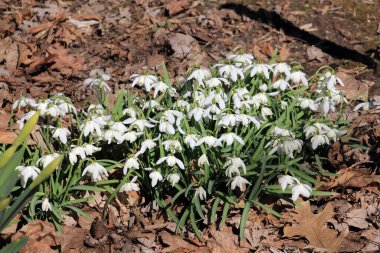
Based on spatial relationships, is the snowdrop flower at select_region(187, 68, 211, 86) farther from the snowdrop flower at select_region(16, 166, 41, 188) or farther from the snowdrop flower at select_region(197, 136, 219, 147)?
the snowdrop flower at select_region(16, 166, 41, 188)

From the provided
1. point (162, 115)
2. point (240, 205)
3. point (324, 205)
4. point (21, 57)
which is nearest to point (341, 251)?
point (324, 205)

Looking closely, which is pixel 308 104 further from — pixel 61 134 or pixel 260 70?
pixel 61 134

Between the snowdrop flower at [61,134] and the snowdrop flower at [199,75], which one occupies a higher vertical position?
the snowdrop flower at [199,75]

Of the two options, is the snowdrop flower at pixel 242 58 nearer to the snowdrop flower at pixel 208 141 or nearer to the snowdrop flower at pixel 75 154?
the snowdrop flower at pixel 208 141

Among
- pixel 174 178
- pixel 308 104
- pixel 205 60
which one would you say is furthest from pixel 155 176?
pixel 205 60

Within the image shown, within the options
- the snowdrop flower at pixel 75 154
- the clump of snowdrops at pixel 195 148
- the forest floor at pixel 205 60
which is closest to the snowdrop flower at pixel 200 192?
the clump of snowdrops at pixel 195 148

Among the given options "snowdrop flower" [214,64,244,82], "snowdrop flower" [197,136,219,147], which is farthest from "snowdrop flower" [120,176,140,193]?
"snowdrop flower" [214,64,244,82]

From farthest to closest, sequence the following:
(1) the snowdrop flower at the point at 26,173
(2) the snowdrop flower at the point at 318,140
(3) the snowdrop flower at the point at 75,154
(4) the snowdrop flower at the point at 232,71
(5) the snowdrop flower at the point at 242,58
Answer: (5) the snowdrop flower at the point at 242,58 → (4) the snowdrop flower at the point at 232,71 → (2) the snowdrop flower at the point at 318,140 → (3) the snowdrop flower at the point at 75,154 → (1) the snowdrop flower at the point at 26,173
